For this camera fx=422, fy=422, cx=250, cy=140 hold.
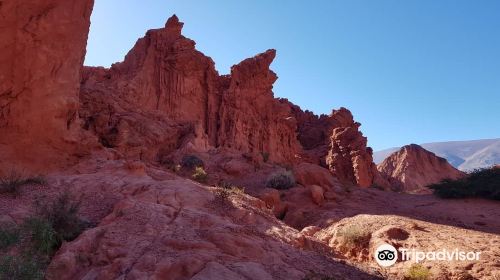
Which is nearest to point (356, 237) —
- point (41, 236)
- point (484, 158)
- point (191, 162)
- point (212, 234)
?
point (212, 234)

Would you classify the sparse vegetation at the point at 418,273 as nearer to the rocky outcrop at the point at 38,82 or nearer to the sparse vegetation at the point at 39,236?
the sparse vegetation at the point at 39,236

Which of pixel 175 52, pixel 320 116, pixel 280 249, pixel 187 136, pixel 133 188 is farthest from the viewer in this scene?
pixel 320 116

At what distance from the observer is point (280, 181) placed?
1734 centimetres

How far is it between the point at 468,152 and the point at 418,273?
158 metres

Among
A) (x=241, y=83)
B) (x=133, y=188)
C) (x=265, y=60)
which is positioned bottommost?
(x=133, y=188)

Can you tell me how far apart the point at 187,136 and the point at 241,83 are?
13193mm

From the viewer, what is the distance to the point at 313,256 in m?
7.55

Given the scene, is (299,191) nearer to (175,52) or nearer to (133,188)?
(133,188)

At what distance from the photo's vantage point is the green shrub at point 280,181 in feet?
56.6

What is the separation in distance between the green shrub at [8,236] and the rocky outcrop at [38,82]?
4.51 metres

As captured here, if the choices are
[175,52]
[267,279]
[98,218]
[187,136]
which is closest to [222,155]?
[187,136]

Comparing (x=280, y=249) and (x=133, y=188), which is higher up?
(x=133, y=188)

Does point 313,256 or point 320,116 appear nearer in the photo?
point 313,256

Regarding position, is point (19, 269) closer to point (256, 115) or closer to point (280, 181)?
point (280, 181)
